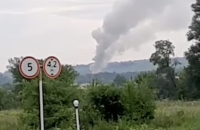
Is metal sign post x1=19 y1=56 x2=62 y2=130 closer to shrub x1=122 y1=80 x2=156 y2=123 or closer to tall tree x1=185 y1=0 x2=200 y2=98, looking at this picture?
shrub x1=122 y1=80 x2=156 y2=123

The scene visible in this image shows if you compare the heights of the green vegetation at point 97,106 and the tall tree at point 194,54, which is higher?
the tall tree at point 194,54

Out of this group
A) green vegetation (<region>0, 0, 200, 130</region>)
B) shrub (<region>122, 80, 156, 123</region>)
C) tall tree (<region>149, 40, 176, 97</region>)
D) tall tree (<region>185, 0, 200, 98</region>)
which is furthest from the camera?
tall tree (<region>149, 40, 176, 97</region>)

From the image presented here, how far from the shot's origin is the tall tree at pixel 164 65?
6650cm

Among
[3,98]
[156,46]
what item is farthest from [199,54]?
[3,98]

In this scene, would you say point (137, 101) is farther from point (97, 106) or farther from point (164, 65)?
point (164, 65)

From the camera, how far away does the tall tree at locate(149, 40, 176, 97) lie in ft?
218

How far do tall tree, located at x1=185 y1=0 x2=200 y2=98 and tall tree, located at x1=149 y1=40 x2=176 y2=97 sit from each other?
9976 millimetres

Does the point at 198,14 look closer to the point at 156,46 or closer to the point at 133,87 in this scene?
the point at 156,46

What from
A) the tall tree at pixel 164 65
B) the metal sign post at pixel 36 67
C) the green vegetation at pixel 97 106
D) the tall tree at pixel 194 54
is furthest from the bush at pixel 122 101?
the tall tree at pixel 164 65

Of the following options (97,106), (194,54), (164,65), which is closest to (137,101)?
(97,106)

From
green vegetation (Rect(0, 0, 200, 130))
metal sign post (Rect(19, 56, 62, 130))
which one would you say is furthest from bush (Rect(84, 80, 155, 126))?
metal sign post (Rect(19, 56, 62, 130))

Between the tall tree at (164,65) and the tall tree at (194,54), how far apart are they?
9976 millimetres

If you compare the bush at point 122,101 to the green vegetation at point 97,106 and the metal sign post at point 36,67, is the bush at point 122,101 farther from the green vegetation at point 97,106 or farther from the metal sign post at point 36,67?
the metal sign post at point 36,67

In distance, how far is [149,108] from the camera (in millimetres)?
17422
